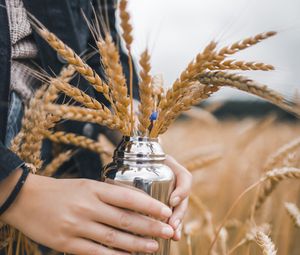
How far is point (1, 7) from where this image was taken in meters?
0.86

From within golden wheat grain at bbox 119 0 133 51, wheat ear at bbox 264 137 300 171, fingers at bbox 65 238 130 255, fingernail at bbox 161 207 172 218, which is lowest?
wheat ear at bbox 264 137 300 171

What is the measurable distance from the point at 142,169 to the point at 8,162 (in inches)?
8.0

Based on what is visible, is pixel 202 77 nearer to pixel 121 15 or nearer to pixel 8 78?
pixel 121 15

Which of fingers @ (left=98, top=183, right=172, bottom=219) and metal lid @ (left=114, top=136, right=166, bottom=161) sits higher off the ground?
metal lid @ (left=114, top=136, right=166, bottom=161)

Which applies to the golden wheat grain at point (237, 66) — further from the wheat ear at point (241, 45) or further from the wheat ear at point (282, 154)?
the wheat ear at point (282, 154)

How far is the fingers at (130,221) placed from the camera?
62cm

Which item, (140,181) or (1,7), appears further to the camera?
(1,7)

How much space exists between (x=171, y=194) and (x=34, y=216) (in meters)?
0.20

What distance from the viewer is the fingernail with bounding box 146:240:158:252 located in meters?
0.62

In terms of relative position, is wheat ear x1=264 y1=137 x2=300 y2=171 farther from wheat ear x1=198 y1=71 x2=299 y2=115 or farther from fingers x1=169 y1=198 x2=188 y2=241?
wheat ear x1=198 y1=71 x2=299 y2=115

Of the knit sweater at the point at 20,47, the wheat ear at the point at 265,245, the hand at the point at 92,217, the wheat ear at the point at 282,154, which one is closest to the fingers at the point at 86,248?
the hand at the point at 92,217

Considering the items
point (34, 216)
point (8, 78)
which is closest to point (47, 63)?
point (8, 78)

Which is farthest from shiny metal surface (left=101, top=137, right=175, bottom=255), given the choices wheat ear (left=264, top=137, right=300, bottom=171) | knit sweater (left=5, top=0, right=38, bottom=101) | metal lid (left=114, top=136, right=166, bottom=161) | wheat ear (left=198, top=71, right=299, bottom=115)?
wheat ear (left=264, top=137, right=300, bottom=171)

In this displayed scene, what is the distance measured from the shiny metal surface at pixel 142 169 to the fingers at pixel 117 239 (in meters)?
0.03
